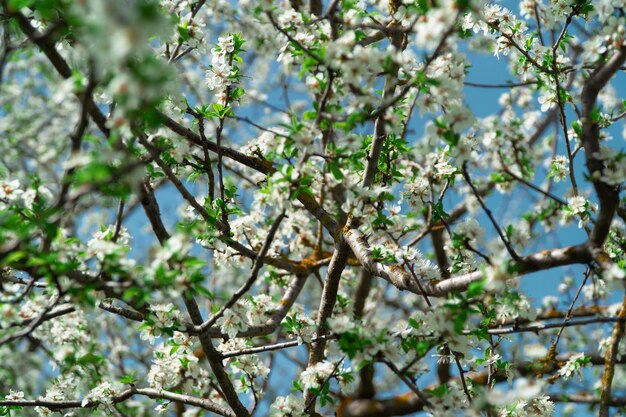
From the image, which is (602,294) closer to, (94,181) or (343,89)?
(343,89)

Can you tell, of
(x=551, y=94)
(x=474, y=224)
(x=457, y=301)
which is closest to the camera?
(x=457, y=301)

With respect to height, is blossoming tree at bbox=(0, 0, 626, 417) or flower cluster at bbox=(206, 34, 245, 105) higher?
flower cluster at bbox=(206, 34, 245, 105)

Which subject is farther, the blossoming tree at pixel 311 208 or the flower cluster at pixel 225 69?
the flower cluster at pixel 225 69

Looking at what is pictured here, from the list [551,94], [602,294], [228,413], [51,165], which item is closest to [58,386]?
[228,413]

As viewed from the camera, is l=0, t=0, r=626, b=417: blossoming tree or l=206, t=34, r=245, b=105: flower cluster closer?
l=0, t=0, r=626, b=417: blossoming tree

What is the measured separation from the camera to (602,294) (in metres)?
5.53

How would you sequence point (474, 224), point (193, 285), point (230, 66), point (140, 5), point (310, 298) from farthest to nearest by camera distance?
1. point (310, 298)
2. point (230, 66)
3. point (474, 224)
4. point (193, 285)
5. point (140, 5)

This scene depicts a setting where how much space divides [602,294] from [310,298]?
4785 millimetres

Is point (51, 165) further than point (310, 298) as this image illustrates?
No

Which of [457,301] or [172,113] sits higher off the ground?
[172,113]

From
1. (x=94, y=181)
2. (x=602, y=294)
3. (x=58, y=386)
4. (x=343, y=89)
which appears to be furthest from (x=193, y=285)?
(x=602, y=294)

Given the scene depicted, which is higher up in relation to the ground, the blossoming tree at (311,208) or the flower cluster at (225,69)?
the flower cluster at (225,69)

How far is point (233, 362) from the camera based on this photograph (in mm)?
3805

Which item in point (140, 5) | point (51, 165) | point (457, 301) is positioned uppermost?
point (51, 165)
